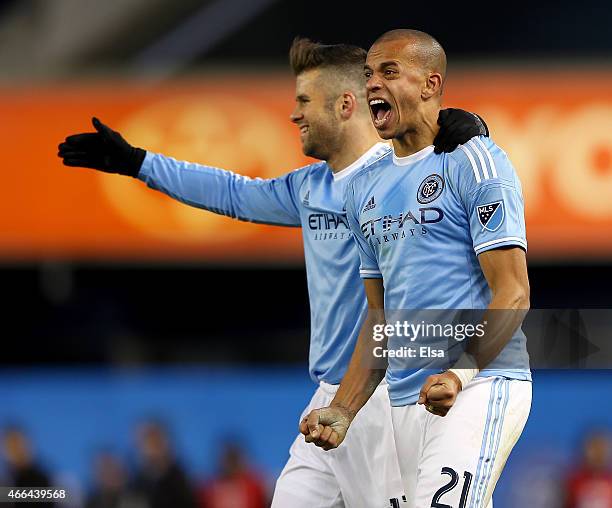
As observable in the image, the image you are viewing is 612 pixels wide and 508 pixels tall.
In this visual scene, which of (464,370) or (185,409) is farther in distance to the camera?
(185,409)

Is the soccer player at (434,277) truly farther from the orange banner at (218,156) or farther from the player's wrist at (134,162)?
the orange banner at (218,156)

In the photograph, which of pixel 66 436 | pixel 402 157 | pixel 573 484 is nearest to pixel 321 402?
pixel 402 157

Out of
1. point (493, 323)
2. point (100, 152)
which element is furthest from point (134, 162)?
point (493, 323)

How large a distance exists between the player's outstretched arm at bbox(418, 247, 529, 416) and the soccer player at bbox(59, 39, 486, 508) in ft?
2.47

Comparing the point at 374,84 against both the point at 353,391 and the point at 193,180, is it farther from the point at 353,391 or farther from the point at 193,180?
the point at 193,180

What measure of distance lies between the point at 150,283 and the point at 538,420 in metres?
3.38

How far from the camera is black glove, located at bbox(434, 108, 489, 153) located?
3.68 meters

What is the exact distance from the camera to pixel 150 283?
34.2 ft

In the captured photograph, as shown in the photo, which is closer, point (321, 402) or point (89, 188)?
point (321, 402)

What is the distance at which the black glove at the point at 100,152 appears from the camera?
4.77 meters

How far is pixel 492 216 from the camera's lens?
3465 millimetres

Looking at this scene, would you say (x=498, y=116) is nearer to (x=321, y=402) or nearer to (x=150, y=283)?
(x=150, y=283)

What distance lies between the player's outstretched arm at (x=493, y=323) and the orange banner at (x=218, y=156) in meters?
5.36

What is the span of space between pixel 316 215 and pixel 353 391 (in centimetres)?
93
